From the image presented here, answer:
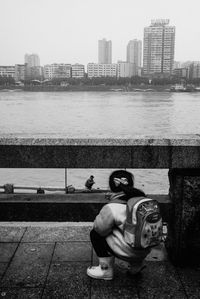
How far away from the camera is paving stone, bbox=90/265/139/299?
9.43 ft

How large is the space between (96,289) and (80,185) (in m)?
16.2

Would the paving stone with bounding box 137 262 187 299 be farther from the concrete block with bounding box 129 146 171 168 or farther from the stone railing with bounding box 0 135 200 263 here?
the concrete block with bounding box 129 146 171 168

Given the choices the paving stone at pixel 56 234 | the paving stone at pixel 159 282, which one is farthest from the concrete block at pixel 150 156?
the paving stone at pixel 56 234

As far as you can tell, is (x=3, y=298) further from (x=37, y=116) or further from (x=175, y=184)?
(x=37, y=116)

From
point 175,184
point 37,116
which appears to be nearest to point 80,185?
point 175,184

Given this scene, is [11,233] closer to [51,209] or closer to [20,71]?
[51,209]

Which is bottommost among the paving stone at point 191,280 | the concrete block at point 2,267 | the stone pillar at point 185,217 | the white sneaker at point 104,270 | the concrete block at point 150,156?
the paving stone at point 191,280

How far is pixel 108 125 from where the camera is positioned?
4219cm

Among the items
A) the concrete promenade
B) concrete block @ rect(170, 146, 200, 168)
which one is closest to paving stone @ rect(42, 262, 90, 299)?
the concrete promenade

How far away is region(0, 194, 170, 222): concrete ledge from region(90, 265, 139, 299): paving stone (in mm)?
566

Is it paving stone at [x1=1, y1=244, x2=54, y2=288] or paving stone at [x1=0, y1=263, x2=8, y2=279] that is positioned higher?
paving stone at [x1=0, y1=263, x2=8, y2=279]

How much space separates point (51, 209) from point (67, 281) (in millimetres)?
628

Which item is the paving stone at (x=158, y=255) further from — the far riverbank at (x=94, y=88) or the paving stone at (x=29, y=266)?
the far riverbank at (x=94, y=88)

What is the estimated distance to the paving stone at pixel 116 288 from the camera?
9.43 feet
